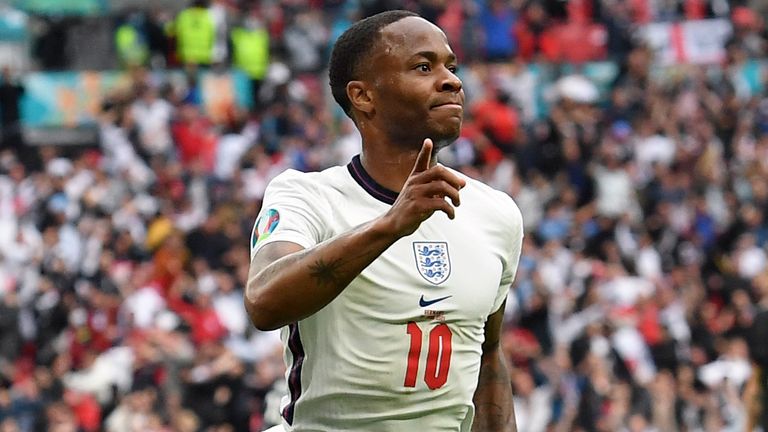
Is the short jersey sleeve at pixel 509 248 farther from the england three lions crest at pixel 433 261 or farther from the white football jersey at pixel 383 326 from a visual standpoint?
the england three lions crest at pixel 433 261

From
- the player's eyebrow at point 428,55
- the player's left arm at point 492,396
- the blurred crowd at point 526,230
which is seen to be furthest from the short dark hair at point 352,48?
the blurred crowd at point 526,230

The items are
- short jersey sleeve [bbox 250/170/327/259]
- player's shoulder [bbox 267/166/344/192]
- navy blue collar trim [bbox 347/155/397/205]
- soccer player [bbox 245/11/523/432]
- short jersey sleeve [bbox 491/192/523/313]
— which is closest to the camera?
short jersey sleeve [bbox 250/170/327/259]

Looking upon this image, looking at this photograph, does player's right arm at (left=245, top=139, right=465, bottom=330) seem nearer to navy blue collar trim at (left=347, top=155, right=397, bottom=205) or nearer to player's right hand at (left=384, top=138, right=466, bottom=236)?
player's right hand at (left=384, top=138, right=466, bottom=236)

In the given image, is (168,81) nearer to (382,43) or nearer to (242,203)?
(242,203)

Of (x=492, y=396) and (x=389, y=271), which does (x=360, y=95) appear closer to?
(x=389, y=271)

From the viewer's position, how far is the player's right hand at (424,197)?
4.28 metres

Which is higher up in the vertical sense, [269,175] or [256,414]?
[269,175]

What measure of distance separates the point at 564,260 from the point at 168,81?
6640 mm

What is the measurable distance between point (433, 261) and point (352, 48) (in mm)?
707

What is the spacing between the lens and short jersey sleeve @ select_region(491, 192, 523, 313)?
5277 mm

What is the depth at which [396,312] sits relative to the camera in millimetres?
4910

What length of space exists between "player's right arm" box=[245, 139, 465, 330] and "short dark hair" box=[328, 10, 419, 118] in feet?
2.41

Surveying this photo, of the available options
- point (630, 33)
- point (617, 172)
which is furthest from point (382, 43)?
point (630, 33)

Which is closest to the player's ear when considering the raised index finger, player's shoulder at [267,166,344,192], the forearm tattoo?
player's shoulder at [267,166,344,192]
